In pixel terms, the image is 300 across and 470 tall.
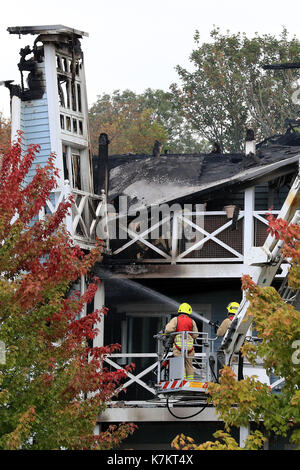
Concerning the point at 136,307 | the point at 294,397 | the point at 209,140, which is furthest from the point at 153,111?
the point at 294,397

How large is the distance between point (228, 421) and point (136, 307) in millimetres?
11293

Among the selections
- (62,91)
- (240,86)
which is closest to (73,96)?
(62,91)

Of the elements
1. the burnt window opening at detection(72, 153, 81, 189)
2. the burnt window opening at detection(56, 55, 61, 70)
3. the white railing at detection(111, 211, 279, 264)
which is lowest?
the white railing at detection(111, 211, 279, 264)

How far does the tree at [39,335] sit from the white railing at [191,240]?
5.53 metres

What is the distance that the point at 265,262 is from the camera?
17.1 meters

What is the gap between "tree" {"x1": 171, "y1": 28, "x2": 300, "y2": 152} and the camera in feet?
174

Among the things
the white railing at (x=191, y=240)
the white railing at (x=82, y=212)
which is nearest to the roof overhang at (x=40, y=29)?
the white railing at (x=82, y=212)

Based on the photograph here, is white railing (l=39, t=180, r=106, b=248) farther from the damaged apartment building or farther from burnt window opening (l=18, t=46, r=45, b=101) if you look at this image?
burnt window opening (l=18, t=46, r=45, b=101)

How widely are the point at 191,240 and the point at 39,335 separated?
7.85 m

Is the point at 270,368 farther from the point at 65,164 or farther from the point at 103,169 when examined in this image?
the point at 103,169

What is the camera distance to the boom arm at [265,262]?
16859mm

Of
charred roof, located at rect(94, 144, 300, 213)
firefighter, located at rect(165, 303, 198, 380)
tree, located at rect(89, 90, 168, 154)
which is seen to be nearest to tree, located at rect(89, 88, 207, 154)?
tree, located at rect(89, 90, 168, 154)

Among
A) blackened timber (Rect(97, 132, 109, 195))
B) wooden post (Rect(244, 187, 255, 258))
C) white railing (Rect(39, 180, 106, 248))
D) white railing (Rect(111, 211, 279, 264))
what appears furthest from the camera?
blackened timber (Rect(97, 132, 109, 195))

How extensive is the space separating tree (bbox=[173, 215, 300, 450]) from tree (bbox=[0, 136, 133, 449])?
2.43 metres
